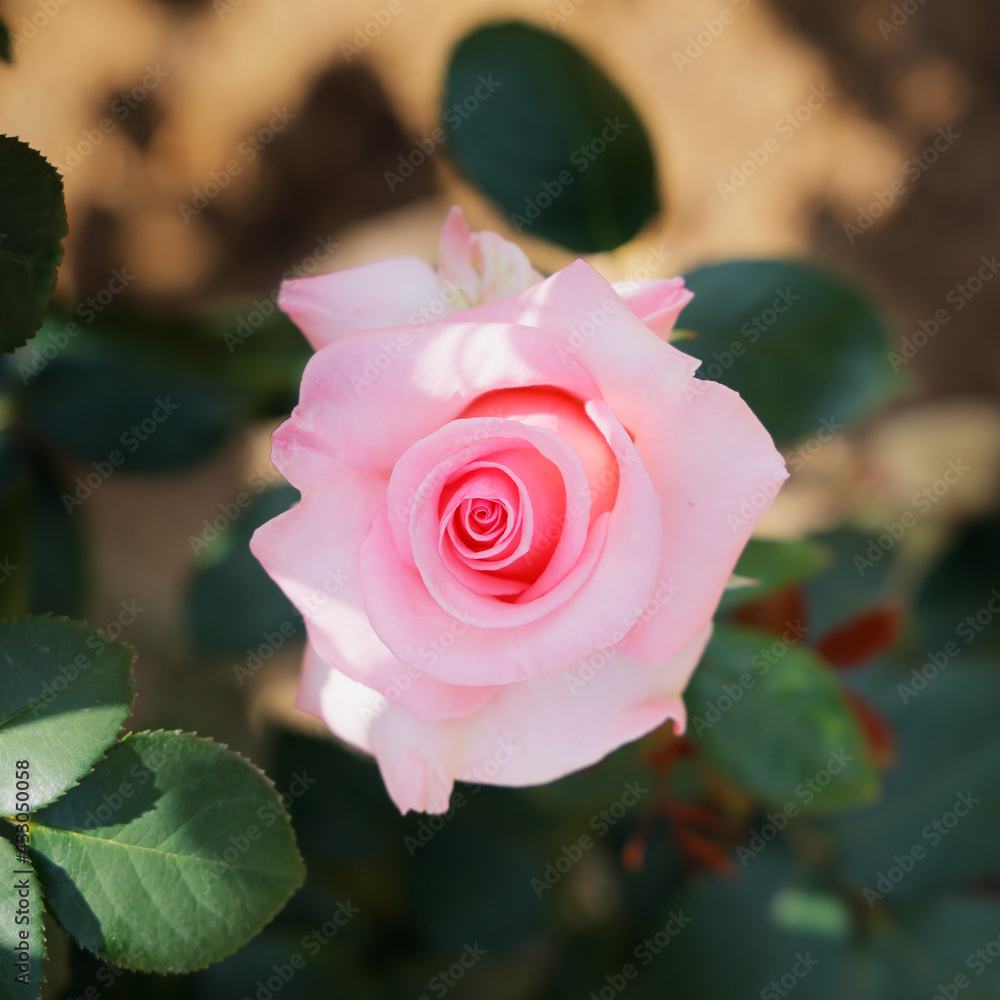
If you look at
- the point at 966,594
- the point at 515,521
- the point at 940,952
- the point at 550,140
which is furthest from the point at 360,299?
the point at 966,594

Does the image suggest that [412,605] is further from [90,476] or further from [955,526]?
[955,526]

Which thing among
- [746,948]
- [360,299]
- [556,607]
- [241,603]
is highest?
[360,299]

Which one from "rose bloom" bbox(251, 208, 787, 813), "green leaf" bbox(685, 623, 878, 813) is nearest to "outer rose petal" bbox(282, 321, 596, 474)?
"rose bloom" bbox(251, 208, 787, 813)

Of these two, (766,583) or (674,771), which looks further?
(674,771)

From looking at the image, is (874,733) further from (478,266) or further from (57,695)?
(57,695)

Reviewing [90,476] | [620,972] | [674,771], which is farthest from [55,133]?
[620,972]

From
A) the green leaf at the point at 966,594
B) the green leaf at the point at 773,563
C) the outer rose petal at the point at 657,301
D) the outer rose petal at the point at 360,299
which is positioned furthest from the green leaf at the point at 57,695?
the green leaf at the point at 966,594
